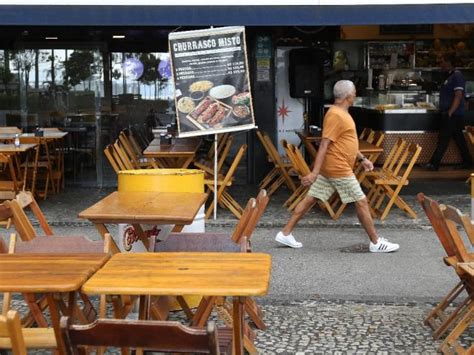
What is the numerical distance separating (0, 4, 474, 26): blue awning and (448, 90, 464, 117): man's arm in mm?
3683

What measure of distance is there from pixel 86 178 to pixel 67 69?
5.54 ft

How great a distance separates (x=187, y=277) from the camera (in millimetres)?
3436

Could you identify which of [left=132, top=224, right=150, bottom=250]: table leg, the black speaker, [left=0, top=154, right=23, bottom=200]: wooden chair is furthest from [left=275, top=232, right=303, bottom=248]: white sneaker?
the black speaker

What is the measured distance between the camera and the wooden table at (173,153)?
342 inches

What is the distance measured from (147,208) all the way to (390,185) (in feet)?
14.8

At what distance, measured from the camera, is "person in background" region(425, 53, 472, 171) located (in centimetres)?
1225

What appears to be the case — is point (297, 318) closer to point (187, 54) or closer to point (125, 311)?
point (125, 311)

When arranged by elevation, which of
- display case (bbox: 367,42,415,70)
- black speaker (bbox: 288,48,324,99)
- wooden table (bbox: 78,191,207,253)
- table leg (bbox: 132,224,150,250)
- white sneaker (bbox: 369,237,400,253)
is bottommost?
white sneaker (bbox: 369,237,400,253)

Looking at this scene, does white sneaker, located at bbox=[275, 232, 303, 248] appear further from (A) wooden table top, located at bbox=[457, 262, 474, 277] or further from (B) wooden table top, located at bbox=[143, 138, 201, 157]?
(A) wooden table top, located at bbox=[457, 262, 474, 277]

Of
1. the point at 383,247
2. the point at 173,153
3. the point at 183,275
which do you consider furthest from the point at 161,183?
the point at 173,153

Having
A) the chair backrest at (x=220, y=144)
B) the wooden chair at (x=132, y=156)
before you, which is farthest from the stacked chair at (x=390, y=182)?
the wooden chair at (x=132, y=156)

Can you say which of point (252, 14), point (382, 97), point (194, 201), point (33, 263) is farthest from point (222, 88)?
point (382, 97)

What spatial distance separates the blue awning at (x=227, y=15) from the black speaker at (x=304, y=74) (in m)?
3.41

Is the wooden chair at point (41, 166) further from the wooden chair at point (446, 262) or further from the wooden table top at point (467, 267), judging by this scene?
the wooden table top at point (467, 267)
